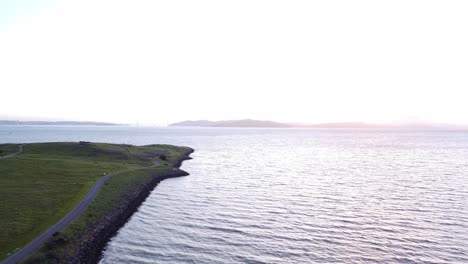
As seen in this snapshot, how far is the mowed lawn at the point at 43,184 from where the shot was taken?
127ft

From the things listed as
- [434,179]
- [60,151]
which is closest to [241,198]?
[434,179]

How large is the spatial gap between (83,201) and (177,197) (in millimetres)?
18344

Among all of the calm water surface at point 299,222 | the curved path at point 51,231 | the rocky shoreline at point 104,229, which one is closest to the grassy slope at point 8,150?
the calm water surface at point 299,222

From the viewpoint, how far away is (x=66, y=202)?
165 ft

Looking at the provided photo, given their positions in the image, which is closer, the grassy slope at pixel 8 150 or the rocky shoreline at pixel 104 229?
the rocky shoreline at pixel 104 229

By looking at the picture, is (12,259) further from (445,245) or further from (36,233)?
(445,245)

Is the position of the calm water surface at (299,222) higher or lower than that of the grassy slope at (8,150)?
lower

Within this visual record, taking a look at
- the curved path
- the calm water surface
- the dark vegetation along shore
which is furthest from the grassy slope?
the curved path

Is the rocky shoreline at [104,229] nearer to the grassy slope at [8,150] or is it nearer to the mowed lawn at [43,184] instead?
the mowed lawn at [43,184]

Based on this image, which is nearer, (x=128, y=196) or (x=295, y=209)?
(x=295, y=209)

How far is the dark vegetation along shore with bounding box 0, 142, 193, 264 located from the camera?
3559cm

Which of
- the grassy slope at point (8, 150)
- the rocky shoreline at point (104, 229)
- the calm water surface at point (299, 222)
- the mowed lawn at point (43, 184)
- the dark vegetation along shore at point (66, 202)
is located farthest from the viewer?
the grassy slope at point (8, 150)

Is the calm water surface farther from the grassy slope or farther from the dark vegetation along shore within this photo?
the grassy slope

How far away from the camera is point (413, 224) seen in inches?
Result: 1849
